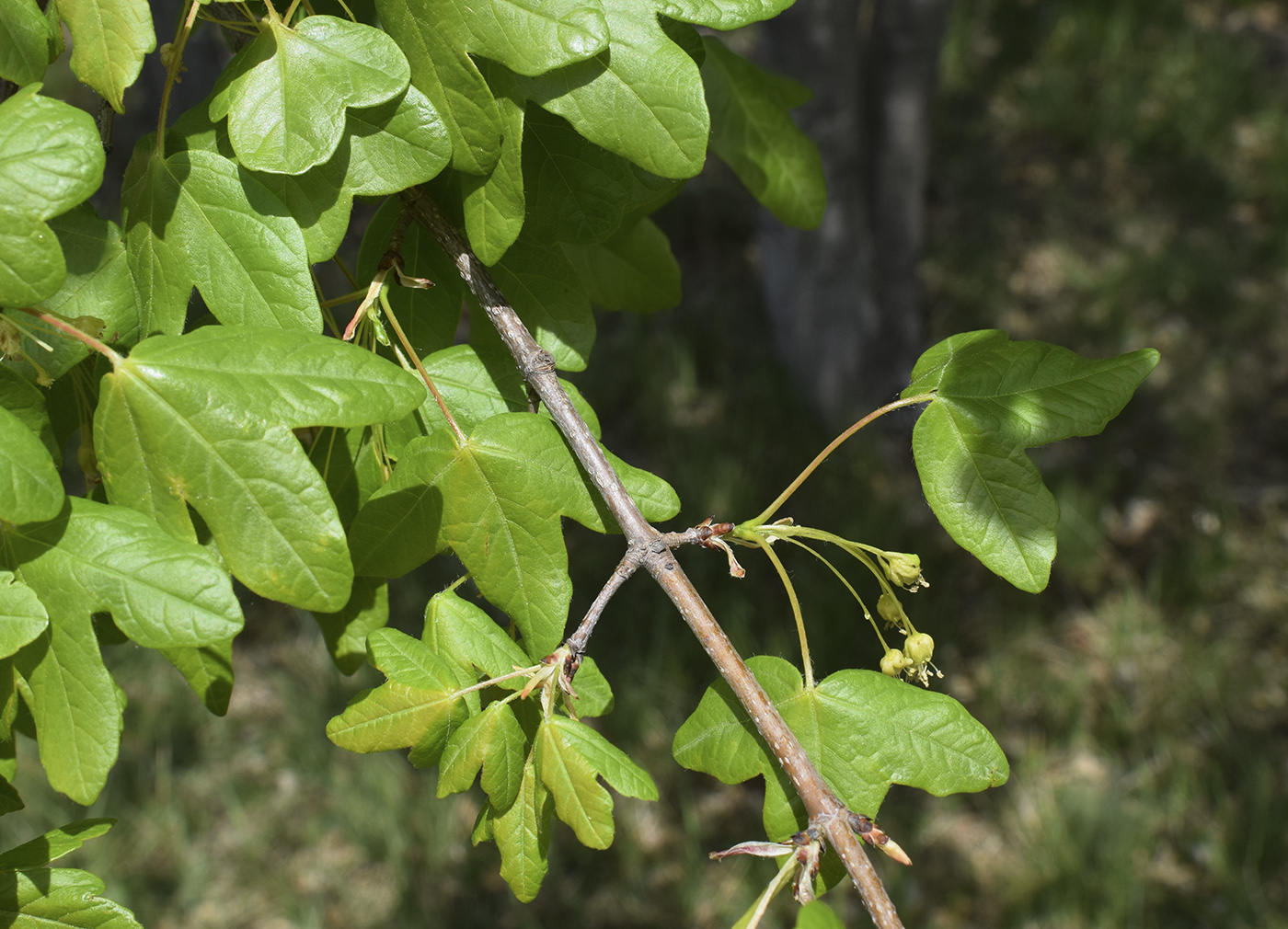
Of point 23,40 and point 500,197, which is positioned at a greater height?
point 23,40

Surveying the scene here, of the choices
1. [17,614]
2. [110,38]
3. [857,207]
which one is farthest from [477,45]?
[857,207]

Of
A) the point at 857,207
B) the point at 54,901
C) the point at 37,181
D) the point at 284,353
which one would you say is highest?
the point at 37,181

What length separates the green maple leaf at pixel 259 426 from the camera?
0.77 meters

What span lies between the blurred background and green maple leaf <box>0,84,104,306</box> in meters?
1.03

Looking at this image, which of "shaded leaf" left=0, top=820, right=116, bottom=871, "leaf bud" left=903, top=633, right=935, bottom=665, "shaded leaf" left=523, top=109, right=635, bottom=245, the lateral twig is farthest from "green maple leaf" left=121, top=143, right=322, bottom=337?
"leaf bud" left=903, top=633, right=935, bottom=665

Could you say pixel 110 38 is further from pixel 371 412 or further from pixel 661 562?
pixel 661 562

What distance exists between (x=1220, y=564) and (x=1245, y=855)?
1.10m

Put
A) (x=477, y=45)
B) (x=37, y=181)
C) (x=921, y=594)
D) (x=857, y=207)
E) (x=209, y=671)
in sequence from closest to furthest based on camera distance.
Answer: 1. (x=37, y=181)
2. (x=477, y=45)
3. (x=209, y=671)
4. (x=921, y=594)
5. (x=857, y=207)

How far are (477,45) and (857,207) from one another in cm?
328

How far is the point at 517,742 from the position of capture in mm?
864

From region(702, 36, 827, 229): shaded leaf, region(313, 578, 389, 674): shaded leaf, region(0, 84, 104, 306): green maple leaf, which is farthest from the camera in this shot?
region(702, 36, 827, 229): shaded leaf

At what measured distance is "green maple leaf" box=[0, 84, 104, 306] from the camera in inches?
27.5

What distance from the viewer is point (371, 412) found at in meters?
0.77

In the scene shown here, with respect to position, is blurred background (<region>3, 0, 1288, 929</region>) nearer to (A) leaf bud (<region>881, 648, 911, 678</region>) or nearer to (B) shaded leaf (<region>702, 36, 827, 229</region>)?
(B) shaded leaf (<region>702, 36, 827, 229</region>)
